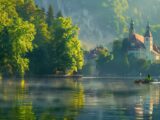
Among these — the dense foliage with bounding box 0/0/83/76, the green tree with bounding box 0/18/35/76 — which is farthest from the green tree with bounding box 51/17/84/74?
the green tree with bounding box 0/18/35/76

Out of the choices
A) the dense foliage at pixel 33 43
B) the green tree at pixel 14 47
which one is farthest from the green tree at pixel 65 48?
the green tree at pixel 14 47

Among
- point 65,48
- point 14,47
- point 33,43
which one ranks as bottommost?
point 14,47

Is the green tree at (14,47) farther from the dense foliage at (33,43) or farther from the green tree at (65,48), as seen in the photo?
the green tree at (65,48)

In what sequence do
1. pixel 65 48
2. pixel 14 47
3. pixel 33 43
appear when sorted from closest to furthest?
pixel 14 47 → pixel 65 48 → pixel 33 43

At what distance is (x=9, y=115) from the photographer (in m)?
43.1

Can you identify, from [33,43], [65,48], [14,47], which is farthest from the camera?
[33,43]

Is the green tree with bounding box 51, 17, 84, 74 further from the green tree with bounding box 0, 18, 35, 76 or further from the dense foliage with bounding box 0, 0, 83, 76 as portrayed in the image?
the green tree with bounding box 0, 18, 35, 76

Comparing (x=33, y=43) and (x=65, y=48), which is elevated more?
(x=33, y=43)

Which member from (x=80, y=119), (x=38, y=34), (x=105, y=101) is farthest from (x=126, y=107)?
(x=38, y=34)

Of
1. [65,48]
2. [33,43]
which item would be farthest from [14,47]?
[33,43]

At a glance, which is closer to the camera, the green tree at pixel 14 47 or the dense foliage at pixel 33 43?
the green tree at pixel 14 47

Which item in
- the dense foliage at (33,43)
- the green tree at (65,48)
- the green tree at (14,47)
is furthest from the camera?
the green tree at (65,48)

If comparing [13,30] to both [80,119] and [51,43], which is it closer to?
[51,43]

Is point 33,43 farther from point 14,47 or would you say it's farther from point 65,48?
point 14,47
